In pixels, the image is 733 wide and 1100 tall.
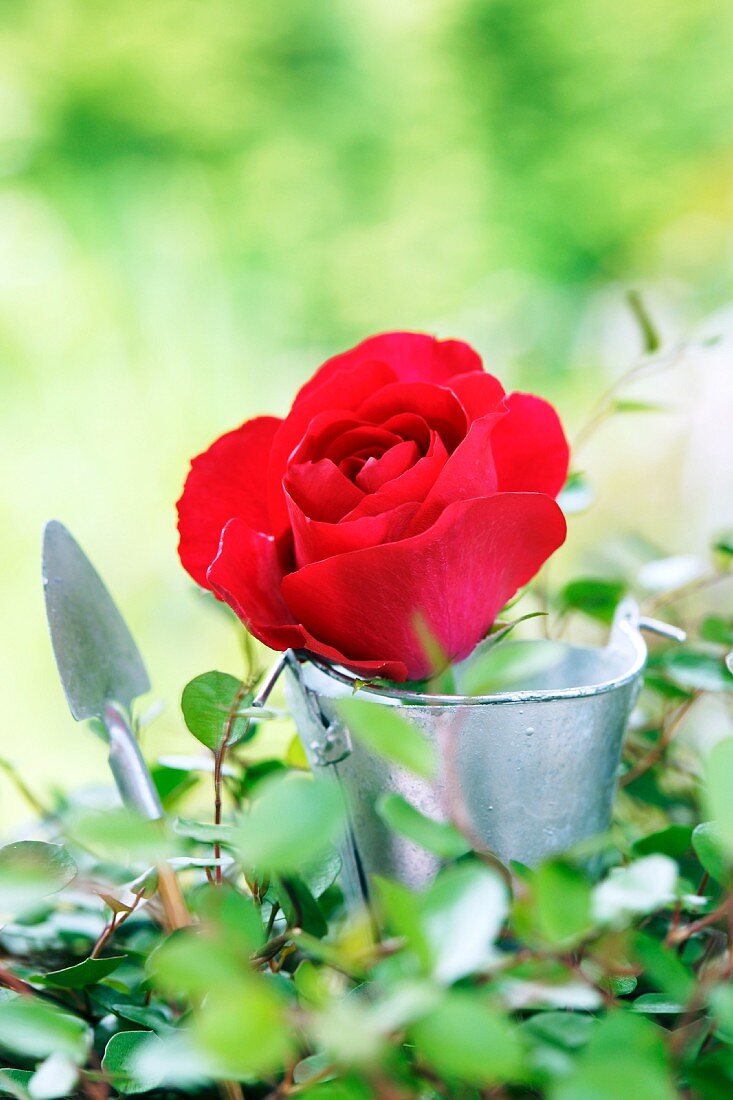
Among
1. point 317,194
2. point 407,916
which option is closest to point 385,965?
point 407,916

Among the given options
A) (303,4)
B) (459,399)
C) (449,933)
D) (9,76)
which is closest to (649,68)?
(303,4)

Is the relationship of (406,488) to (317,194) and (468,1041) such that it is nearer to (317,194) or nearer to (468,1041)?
(468,1041)

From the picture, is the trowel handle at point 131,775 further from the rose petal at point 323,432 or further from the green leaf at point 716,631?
the green leaf at point 716,631

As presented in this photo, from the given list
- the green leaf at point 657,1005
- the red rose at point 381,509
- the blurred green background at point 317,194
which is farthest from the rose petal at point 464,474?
the blurred green background at point 317,194

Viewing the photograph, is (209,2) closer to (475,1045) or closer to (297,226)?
(297,226)

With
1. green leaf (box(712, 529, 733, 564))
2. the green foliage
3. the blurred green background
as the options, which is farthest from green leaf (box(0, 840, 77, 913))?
the blurred green background

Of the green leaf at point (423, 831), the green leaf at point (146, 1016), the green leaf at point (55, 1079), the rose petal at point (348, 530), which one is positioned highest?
the rose petal at point (348, 530)
